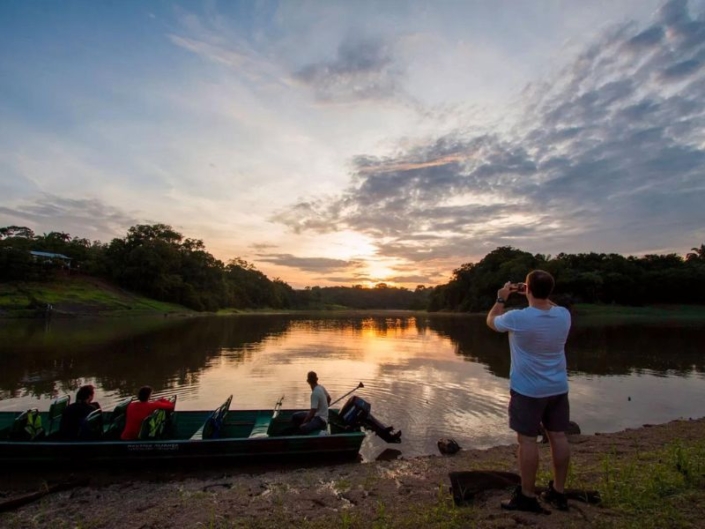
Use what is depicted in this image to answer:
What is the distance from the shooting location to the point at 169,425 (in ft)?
33.2

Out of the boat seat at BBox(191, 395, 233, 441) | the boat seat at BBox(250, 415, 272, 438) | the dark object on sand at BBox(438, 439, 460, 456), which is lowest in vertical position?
the dark object on sand at BBox(438, 439, 460, 456)

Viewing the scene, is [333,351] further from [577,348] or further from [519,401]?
[519,401]

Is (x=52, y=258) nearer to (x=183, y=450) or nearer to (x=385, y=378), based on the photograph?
(x=385, y=378)

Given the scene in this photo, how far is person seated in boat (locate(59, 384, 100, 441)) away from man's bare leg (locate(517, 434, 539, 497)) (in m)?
9.03

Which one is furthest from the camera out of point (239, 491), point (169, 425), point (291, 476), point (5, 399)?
point (5, 399)

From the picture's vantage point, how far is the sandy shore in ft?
17.6

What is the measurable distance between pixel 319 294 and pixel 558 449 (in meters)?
193

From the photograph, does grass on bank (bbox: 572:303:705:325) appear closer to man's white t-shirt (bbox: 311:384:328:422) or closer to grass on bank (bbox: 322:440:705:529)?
man's white t-shirt (bbox: 311:384:328:422)

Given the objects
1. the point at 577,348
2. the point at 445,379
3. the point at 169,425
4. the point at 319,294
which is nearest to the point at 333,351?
the point at 445,379

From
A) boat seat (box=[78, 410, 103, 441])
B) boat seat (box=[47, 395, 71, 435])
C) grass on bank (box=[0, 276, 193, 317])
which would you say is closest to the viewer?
boat seat (box=[78, 410, 103, 441])

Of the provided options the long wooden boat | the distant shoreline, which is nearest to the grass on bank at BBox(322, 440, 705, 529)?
the long wooden boat

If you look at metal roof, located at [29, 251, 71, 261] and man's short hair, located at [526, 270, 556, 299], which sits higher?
metal roof, located at [29, 251, 71, 261]

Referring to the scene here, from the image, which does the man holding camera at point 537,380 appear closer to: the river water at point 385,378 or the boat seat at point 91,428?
the river water at point 385,378

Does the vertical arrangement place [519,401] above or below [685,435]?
above
